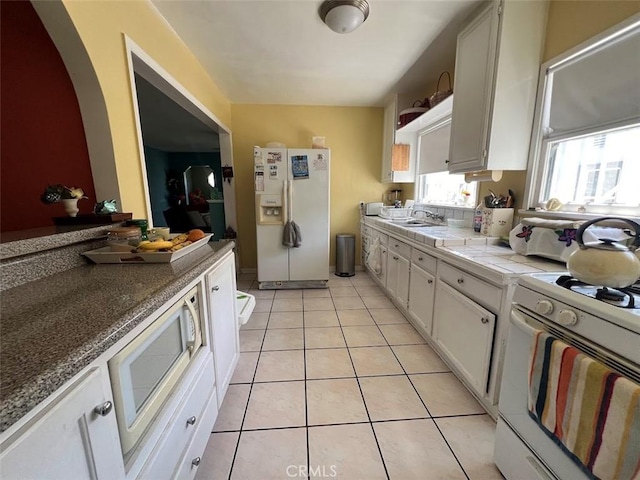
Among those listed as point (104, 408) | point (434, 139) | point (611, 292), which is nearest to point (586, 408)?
point (611, 292)

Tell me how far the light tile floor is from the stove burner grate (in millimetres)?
931

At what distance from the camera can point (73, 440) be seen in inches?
18.8

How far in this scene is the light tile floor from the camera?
46.0 inches

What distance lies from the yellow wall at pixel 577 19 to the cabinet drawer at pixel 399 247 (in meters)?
0.88

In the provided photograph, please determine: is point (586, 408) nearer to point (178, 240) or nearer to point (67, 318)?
point (67, 318)

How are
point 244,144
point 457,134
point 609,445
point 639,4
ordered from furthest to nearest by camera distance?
point 244,144, point 457,134, point 639,4, point 609,445

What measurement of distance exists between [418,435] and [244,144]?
143 inches

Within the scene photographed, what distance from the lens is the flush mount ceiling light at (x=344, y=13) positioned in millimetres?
1631

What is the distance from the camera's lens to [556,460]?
83cm

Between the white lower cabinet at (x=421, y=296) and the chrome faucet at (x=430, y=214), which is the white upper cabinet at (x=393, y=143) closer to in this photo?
the chrome faucet at (x=430, y=214)

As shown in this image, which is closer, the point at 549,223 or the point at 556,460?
the point at 556,460

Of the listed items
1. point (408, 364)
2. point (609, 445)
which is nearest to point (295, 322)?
point (408, 364)

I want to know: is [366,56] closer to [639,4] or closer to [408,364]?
[639,4]

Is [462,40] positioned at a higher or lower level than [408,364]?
higher
